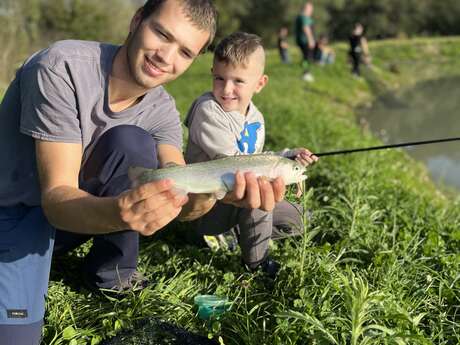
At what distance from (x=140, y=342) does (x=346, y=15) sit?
149 feet

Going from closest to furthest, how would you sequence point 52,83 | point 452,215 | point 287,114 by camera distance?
point 52,83, point 452,215, point 287,114

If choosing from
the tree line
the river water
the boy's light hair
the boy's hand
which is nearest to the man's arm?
the boy's hand

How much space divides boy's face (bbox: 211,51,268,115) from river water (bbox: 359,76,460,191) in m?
5.59

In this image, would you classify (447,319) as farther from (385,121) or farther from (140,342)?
(385,121)

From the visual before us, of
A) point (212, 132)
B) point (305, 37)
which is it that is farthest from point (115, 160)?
point (305, 37)

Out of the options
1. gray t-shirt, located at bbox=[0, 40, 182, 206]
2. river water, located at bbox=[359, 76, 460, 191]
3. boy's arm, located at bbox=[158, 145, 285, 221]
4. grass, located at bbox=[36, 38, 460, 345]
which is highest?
gray t-shirt, located at bbox=[0, 40, 182, 206]

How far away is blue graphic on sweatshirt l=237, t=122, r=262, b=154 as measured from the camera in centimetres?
333

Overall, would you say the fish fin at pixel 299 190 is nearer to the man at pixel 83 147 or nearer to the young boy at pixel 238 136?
the young boy at pixel 238 136

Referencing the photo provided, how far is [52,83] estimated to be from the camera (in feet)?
7.59

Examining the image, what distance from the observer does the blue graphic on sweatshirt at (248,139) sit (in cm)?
333

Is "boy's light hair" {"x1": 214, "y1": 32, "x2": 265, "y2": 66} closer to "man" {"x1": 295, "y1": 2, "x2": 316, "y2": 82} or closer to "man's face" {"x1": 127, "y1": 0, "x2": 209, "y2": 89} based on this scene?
"man's face" {"x1": 127, "y1": 0, "x2": 209, "y2": 89}

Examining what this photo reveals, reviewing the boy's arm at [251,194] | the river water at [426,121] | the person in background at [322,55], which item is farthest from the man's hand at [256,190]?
the person in background at [322,55]

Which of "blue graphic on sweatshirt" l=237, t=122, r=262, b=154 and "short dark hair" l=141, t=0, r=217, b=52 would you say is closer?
"short dark hair" l=141, t=0, r=217, b=52

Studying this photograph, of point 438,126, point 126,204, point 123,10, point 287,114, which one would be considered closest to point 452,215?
point 126,204
